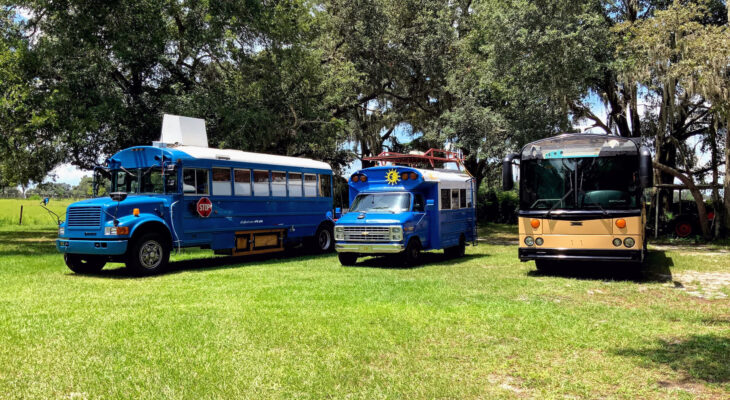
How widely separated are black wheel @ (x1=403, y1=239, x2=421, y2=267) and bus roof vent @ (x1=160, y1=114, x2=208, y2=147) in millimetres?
6503

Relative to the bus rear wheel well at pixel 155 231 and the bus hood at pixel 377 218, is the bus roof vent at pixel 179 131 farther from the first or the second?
the bus hood at pixel 377 218

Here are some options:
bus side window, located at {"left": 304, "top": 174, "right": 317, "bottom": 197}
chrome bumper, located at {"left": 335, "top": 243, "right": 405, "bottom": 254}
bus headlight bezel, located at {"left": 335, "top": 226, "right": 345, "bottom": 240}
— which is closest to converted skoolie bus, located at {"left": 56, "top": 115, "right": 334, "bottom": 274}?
bus side window, located at {"left": 304, "top": 174, "right": 317, "bottom": 197}

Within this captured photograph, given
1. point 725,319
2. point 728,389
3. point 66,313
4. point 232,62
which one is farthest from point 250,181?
point 728,389

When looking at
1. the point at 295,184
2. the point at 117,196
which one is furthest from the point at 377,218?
the point at 117,196

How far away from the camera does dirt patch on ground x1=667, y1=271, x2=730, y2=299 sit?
10086mm

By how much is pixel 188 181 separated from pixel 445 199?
700 cm

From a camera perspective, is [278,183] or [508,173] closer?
[508,173]

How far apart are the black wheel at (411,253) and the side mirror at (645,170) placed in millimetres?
5567

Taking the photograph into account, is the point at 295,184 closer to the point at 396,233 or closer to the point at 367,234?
the point at 367,234

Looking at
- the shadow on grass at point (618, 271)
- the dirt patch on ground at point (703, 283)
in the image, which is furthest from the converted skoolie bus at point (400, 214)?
the dirt patch on ground at point (703, 283)

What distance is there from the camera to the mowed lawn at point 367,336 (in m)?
5.06

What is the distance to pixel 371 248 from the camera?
13.8m

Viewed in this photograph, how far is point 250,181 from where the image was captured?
51.8 feet

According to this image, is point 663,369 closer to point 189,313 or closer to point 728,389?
point 728,389
